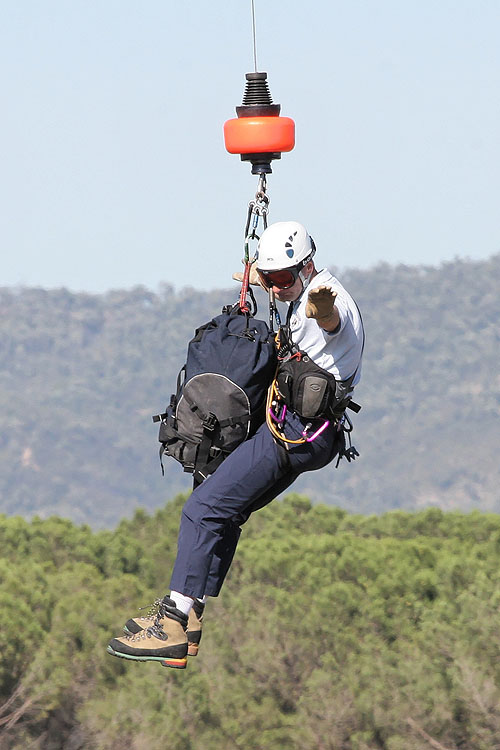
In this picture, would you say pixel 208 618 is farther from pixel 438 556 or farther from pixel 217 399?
pixel 217 399

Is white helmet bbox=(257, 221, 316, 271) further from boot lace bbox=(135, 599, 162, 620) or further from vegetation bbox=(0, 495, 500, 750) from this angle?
vegetation bbox=(0, 495, 500, 750)

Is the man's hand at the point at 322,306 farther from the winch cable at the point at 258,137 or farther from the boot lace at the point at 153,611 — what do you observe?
the boot lace at the point at 153,611

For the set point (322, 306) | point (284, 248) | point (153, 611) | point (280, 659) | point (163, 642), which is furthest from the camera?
point (280, 659)

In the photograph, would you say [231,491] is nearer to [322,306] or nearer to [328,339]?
[328,339]

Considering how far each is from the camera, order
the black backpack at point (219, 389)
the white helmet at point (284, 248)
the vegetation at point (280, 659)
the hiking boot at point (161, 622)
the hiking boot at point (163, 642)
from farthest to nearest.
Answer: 1. the vegetation at point (280, 659)
2. the hiking boot at point (161, 622)
3. the hiking boot at point (163, 642)
4. the black backpack at point (219, 389)
5. the white helmet at point (284, 248)

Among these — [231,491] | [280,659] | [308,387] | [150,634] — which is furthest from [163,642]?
[280,659]

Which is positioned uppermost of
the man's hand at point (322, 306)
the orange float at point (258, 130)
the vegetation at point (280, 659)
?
the vegetation at point (280, 659)

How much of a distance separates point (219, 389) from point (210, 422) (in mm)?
220

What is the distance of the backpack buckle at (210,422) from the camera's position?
8062 mm

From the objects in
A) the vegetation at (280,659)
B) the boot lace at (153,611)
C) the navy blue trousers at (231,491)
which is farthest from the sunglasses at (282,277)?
the vegetation at (280,659)

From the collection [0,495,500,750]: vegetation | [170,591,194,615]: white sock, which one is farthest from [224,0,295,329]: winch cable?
[0,495,500,750]: vegetation

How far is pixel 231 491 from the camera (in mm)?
8172

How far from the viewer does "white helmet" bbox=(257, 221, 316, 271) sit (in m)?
7.89

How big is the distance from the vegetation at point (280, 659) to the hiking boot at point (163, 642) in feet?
86.6
